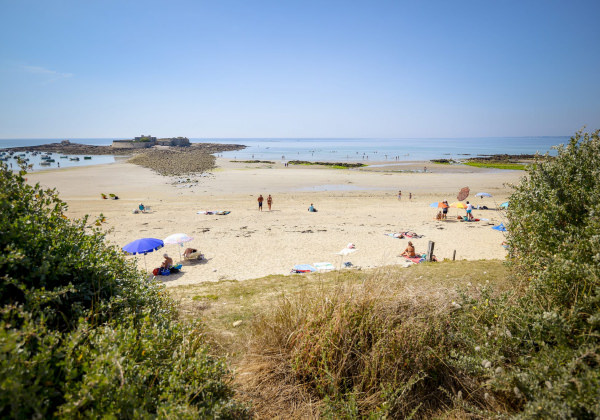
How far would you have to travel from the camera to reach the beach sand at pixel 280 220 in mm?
14148

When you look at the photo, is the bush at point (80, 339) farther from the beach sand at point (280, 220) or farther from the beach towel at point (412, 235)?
the beach towel at point (412, 235)

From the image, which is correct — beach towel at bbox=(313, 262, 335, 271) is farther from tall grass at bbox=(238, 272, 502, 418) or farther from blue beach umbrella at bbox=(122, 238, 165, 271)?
tall grass at bbox=(238, 272, 502, 418)

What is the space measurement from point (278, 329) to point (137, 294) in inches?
79.2

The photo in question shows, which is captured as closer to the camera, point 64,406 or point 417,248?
point 64,406

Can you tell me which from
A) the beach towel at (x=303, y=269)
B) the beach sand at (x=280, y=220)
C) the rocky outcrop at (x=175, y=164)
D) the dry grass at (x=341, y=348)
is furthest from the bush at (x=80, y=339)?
the rocky outcrop at (x=175, y=164)

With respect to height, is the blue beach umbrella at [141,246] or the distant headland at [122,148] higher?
the distant headland at [122,148]

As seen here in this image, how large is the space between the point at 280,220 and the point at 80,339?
19.9 metres

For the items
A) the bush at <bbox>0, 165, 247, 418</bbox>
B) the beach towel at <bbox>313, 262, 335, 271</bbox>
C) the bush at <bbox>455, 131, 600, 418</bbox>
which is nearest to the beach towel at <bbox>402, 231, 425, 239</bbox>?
the beach towel at <bbox>313, 262, 335, 271</bbox>

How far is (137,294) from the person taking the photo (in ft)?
13.5

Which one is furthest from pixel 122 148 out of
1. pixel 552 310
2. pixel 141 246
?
pixel 552 310

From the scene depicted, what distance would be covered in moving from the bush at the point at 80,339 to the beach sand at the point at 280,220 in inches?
63.0

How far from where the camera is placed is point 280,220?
889 inches

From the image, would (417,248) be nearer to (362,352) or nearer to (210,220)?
(362,352)

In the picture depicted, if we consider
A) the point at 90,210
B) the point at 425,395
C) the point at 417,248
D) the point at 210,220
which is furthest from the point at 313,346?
the point at 90,210
